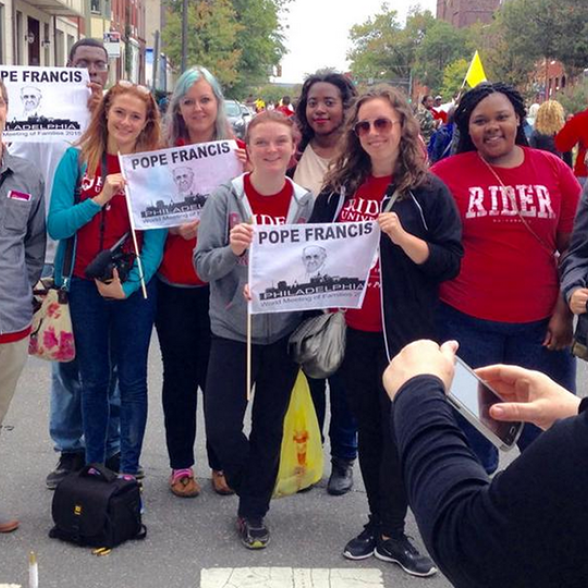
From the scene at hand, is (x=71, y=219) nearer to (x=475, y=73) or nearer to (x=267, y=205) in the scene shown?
(x=267, y=205)

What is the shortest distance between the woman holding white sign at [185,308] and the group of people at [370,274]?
2cm

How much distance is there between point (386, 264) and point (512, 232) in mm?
589

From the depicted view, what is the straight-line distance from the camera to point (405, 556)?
3.95m

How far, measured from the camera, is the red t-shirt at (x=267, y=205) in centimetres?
405

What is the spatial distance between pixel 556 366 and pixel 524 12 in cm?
4051

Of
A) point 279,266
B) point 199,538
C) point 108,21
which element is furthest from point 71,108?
point 108,21

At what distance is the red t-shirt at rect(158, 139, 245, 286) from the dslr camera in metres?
0.23

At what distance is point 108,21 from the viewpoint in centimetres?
4875

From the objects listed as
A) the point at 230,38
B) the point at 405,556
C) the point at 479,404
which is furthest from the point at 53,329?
the point at 230,38

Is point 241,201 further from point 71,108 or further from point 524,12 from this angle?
point 524,12

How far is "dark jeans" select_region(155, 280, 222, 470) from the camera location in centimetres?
445

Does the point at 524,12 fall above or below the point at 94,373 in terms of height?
above

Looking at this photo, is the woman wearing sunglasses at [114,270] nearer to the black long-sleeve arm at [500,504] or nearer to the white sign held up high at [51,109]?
the white sign held up high at [51,109]

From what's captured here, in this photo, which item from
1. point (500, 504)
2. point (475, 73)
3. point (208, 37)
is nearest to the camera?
point (500, 504)
